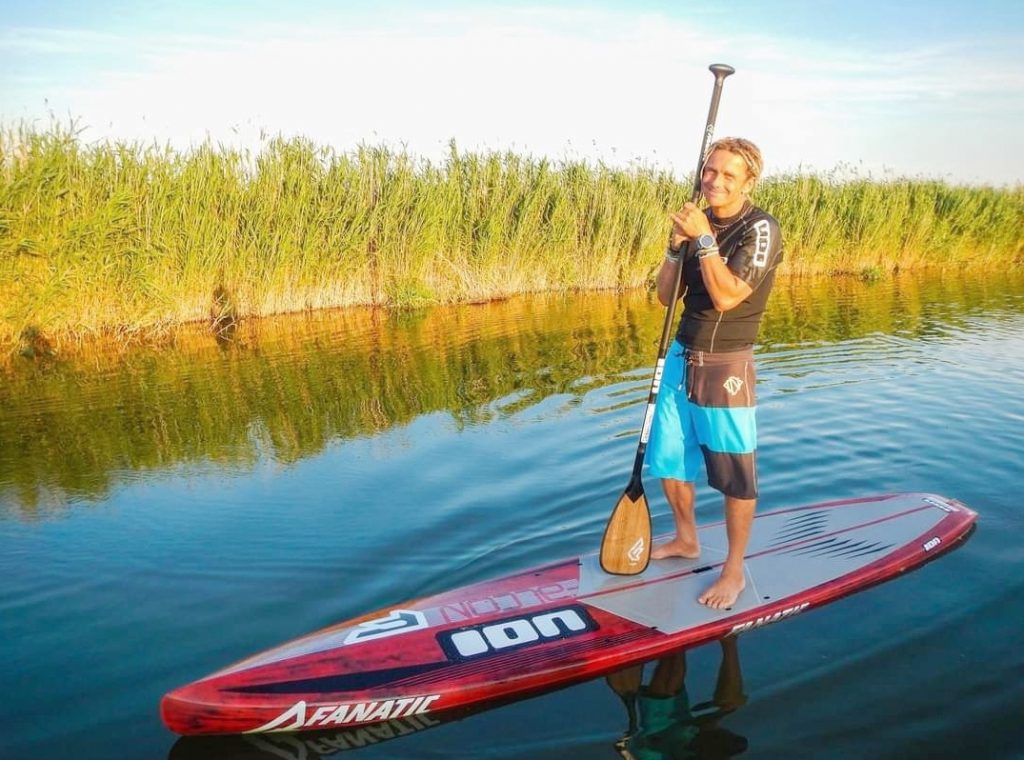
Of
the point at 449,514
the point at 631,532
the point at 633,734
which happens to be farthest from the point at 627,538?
the point at 449,514

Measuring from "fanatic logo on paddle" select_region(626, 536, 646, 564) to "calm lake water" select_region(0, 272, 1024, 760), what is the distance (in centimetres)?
55

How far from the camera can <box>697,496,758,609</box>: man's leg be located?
3.47 meters

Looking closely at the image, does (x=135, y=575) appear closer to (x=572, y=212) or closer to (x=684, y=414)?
(x=684, y=414)

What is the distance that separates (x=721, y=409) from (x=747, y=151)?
1.05 metres

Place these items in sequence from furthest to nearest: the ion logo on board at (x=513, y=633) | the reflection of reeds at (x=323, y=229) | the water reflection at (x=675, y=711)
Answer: the reflection of reeds at (x=323, y=229) → the ion logo on board at (x=513, y=633) → the water reflection at (x=675, y=711)

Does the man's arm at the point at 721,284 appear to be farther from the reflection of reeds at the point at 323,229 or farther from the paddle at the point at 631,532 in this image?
the reflection of reeds at the point at 323,229

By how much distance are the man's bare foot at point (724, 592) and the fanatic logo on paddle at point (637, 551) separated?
1.09 ft

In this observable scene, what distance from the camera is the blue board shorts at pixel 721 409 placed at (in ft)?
11.2

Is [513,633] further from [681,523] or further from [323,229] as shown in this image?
[323,229]

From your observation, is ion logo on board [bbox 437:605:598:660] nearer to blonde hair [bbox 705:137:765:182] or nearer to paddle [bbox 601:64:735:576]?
paddle [bbox 601:64:735:576]

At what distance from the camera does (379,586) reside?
4.02 metres

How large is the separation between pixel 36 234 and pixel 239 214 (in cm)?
305

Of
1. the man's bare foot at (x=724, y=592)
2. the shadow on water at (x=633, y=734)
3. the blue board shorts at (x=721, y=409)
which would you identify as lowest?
the shadow on water at (x=633, y=734)

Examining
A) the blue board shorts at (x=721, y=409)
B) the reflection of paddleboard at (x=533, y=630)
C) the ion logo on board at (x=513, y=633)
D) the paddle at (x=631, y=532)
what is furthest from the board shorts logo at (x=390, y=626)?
the blue board shorts at (x=721, y=409)
